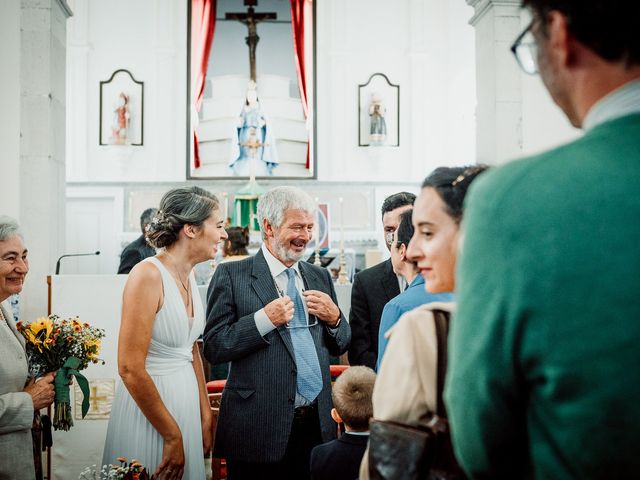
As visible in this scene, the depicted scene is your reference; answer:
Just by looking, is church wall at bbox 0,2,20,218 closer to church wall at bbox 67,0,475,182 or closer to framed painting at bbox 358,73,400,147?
church wall at bbox 67,0,475,182

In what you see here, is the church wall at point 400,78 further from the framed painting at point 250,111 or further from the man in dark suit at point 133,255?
the man in dark suit at point 133,255

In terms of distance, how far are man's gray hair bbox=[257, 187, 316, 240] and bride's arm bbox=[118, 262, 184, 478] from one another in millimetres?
550

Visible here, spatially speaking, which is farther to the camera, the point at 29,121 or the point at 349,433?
the point at 29,121

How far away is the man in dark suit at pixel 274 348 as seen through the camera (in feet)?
8.02

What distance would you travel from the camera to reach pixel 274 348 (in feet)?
8.25

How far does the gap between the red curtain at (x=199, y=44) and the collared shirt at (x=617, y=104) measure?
33.4ft

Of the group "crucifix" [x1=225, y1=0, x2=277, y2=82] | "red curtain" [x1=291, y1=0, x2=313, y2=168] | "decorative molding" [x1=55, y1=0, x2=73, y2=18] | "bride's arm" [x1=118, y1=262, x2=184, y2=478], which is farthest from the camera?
"crucifix" [x1=225, y1=0, x2=277, y2=82]

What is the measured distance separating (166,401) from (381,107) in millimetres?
8796

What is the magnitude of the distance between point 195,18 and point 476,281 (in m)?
11.0

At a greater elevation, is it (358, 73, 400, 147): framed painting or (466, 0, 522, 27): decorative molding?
(358, 73, 400, 147): framed painting

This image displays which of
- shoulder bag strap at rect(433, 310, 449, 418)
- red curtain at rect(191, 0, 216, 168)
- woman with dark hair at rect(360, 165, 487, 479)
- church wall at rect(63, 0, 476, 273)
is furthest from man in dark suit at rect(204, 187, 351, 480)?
red curtain at rect(191, 0, 216, 168)

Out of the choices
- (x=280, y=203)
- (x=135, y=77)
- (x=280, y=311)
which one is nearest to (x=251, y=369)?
(x=280, y=311)

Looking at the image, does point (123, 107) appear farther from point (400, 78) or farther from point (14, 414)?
point (14, 414)

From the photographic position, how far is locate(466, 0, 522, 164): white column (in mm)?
4508
